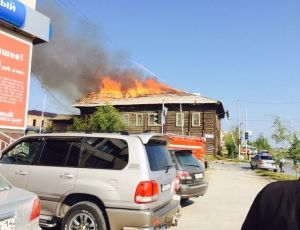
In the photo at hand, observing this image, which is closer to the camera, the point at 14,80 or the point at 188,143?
the point at 14,80

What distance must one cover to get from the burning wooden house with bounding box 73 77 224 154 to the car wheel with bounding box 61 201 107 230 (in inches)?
1659

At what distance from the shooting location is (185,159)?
463 inches

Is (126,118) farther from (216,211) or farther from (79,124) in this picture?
(216,211)

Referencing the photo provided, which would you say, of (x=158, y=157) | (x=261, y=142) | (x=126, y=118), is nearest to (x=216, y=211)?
(x=158, y=157)

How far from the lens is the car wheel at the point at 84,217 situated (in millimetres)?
6375

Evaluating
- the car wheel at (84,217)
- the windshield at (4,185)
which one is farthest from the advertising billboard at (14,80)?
the windshield at (4,185)

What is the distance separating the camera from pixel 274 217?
1804 mm

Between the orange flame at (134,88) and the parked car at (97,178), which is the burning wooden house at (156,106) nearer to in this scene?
the orange flame at (134,88)

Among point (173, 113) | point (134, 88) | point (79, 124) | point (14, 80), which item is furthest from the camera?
point (134, 88)

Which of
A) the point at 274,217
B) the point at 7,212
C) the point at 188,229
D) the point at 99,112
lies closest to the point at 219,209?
the point at 188,229

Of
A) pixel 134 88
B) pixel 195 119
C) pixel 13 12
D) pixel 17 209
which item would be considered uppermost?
pixel 134 88

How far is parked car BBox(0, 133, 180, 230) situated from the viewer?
6.31 meters

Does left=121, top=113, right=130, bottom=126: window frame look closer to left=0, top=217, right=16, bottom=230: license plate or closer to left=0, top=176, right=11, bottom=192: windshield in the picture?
left=0, top=176, right=11, bottom=192: windshield

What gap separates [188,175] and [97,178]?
511cm
